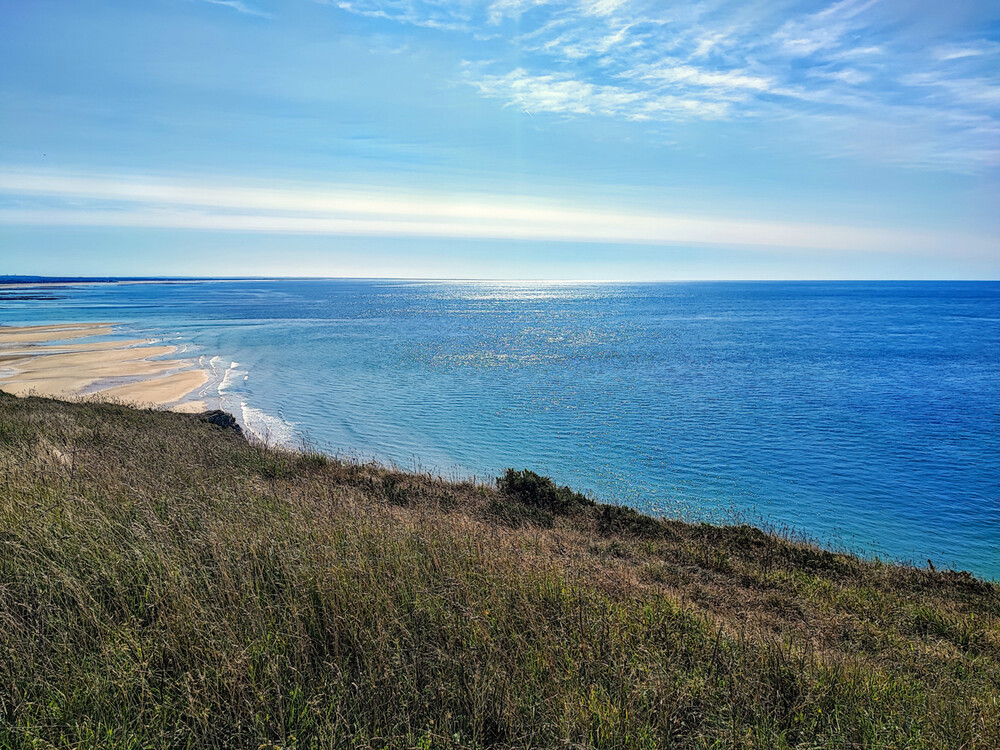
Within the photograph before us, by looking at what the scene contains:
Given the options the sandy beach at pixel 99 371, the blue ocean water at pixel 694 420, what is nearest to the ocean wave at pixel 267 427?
the blue ocean water at pixel 694 420

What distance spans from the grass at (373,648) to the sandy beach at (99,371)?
2716 centimetres

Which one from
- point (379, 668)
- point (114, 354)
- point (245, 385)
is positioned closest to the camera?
point (379, 668)

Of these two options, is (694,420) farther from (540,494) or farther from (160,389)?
(160,389)

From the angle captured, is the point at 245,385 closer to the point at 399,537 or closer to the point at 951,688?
the point at 399,537

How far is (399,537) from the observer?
22.1 feet

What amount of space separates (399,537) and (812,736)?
444 cm

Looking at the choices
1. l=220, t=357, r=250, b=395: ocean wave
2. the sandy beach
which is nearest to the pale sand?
the sandy beach

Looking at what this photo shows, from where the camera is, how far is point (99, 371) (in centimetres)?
4147

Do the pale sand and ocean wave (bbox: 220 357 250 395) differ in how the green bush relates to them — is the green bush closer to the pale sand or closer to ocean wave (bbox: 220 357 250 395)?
the pale sand

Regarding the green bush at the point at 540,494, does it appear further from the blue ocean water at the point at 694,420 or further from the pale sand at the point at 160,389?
the pale sand at the point at 160,389

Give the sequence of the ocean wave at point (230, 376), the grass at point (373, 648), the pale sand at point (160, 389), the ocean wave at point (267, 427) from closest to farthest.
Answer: the grass at point (373, 648)
the ocean wave at point (267, 427)
the pale sand at point (160, 389)
the ocean wave at point (230, 376)

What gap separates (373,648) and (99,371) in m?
46.9

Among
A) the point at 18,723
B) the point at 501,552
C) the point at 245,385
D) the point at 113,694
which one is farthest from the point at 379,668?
the point at 245,385

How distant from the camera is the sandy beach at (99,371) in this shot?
3284 centimetres
